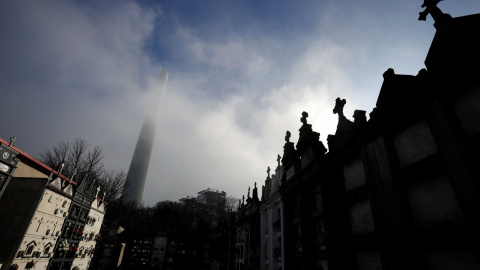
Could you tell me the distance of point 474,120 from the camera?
7.09m

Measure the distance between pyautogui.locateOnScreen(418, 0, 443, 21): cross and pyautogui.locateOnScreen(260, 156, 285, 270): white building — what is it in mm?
16699

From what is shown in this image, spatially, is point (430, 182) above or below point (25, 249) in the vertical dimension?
above

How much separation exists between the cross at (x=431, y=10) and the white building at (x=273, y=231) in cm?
1670

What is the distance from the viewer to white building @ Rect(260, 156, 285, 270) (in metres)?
20.6

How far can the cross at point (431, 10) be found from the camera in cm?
866

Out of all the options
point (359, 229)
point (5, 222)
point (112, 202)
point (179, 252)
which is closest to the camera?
point (359, 229)

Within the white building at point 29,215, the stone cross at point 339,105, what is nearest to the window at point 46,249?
the white building at point 29,215

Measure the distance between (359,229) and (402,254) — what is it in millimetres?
3141

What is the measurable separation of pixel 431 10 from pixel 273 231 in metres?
20.5

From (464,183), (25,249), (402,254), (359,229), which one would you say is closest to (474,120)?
(464,183)

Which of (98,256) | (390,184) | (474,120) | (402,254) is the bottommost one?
(98,256)

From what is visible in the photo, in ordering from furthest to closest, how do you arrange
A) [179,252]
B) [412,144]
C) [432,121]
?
[179,252] → [412,144] → [432,121]

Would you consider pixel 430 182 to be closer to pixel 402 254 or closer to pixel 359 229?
pixel 402 254

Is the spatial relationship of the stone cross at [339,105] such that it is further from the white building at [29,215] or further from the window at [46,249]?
the window at [46,249]
